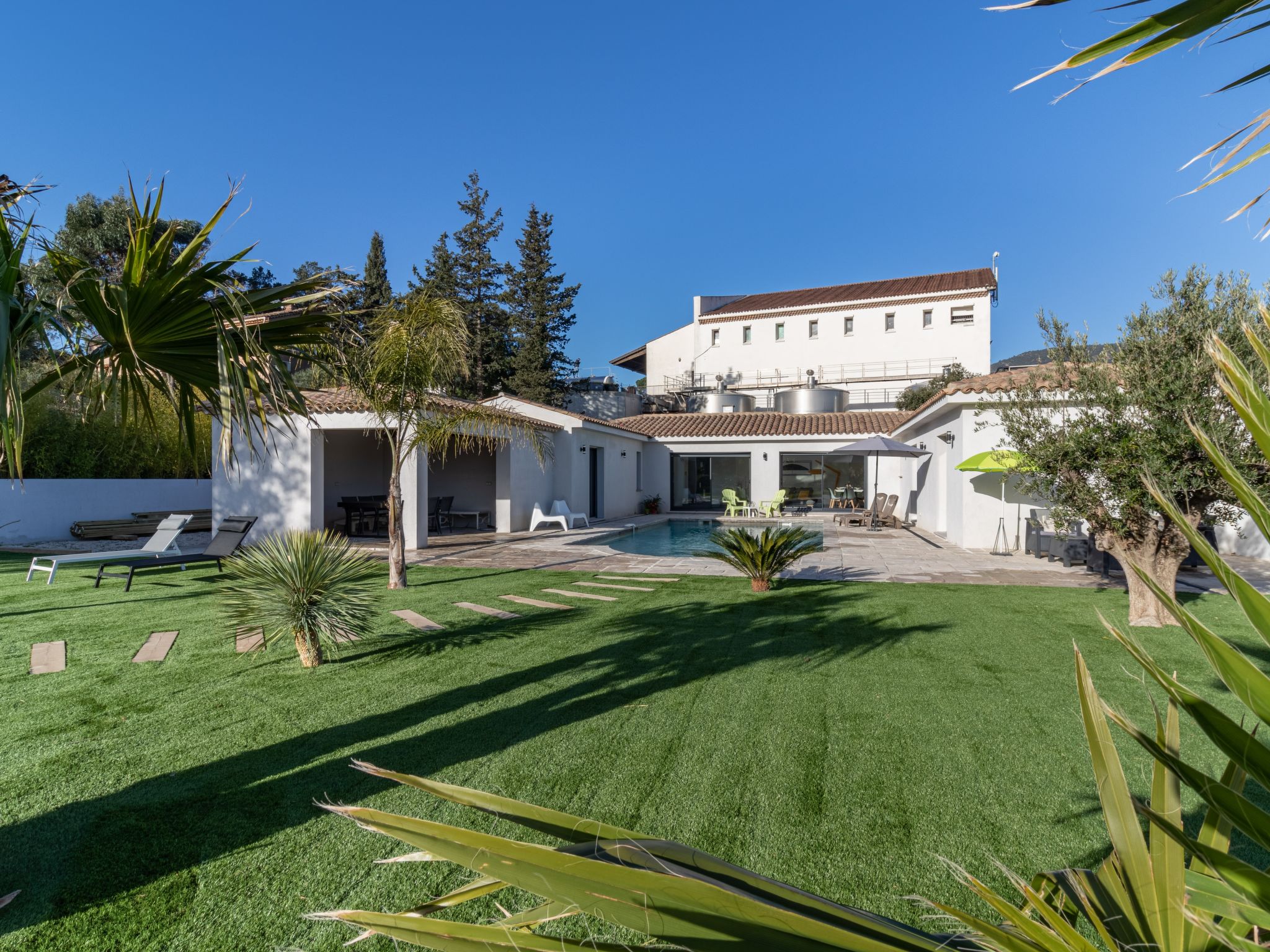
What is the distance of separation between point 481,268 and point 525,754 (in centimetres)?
4290

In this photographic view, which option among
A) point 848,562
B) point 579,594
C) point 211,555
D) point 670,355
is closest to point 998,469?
point 848,562

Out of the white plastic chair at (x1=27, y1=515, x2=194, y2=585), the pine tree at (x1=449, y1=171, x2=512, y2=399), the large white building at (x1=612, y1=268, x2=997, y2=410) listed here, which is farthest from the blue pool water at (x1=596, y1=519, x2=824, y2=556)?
the large white building at (x1=612, y1=268, x2=997, y2=410)

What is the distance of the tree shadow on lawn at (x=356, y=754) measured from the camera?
10.0ft

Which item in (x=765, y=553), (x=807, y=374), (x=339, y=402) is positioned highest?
(x=807, y=374)

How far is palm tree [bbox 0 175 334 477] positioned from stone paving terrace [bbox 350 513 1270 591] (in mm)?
8487

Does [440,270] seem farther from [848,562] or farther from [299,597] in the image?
[299,597]

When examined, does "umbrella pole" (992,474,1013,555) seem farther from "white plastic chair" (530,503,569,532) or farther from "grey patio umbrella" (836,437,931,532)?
"white plastic chair" (530,503,569,532)

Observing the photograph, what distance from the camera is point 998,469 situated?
44.3 feet

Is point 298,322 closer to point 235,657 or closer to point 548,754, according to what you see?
point 548,754

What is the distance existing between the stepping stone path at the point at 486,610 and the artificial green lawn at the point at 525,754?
0.98 ft

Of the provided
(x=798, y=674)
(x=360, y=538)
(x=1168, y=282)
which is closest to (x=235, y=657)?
(x=798, y=674)

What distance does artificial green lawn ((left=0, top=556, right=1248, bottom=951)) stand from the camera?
2.93 m

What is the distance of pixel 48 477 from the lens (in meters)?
17.0

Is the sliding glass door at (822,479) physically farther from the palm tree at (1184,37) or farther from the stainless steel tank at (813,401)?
the palm tree at (1184,37)
